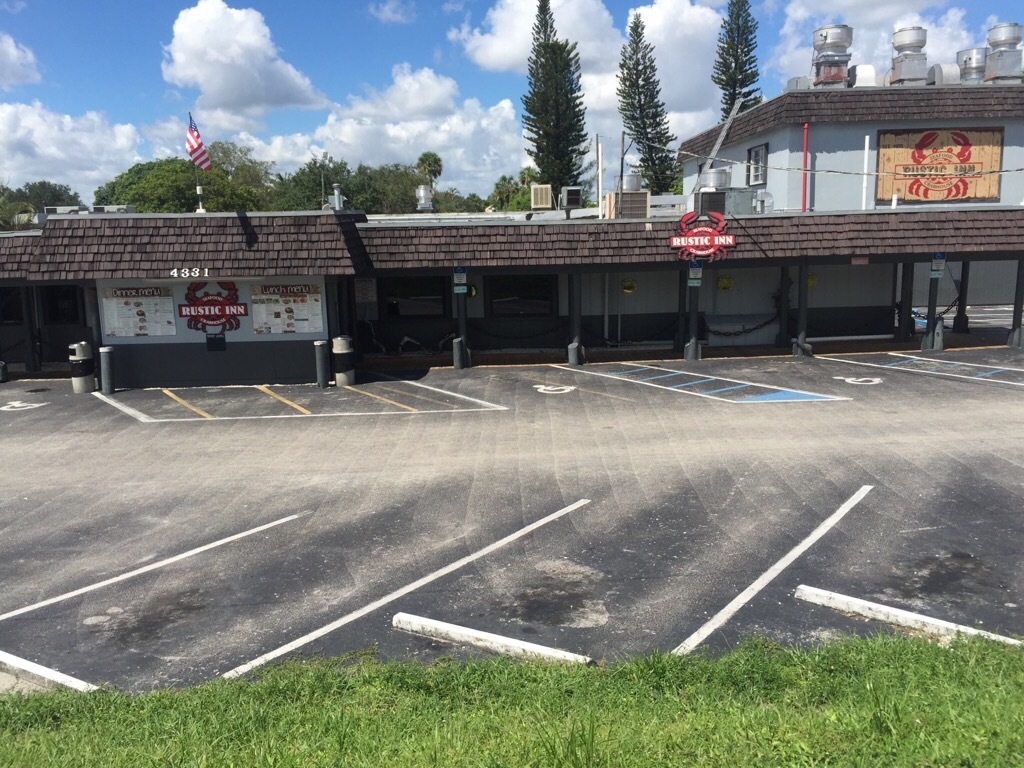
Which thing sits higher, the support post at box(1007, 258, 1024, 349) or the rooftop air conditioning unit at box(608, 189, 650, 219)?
the rooftop air conditioning unit at box(608, 189, 650, 219)

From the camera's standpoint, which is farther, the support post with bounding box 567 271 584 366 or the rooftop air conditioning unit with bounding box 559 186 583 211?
the rooftop air conditioning unit with bounding box 559 186 583 211

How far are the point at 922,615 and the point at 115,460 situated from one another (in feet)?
38.2

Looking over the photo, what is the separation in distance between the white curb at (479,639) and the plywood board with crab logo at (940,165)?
24432 mm

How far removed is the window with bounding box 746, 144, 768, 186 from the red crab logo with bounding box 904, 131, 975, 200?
4.50 meters

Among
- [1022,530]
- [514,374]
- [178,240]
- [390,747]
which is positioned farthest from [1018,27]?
[390,747]

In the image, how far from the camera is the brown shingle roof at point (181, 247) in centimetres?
1820

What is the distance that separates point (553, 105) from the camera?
5569cm

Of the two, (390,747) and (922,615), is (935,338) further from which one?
(390,747)

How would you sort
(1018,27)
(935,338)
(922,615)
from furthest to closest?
(1018,27)
(935,338)
(922,615)

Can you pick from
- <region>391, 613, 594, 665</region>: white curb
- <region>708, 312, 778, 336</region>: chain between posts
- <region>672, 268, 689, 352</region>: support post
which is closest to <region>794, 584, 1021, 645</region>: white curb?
<region>391, 613, 594, 665</region>: white curb

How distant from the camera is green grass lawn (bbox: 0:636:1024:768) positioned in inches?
176

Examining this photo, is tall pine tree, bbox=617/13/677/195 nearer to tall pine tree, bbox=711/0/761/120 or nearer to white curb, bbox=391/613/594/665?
tall pine tree, bbox=711/0/761/120

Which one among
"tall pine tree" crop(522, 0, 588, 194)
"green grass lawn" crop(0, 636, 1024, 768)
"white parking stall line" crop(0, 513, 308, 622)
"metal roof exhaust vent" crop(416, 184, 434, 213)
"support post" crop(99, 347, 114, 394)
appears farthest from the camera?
"tall pine tree" crop(522, 0, 588, 194)

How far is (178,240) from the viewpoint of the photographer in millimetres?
18266
